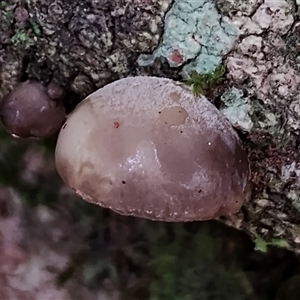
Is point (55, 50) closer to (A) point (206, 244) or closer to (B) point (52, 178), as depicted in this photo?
(B) point (52, 178)

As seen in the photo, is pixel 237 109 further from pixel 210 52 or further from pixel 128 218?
pixel 128 218

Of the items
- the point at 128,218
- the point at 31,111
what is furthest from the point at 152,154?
the point at 128,218

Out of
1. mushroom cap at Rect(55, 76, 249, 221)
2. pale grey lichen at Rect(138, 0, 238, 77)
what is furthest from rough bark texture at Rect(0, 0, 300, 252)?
mushroom cap at Rect(55, 76, 249, 221)

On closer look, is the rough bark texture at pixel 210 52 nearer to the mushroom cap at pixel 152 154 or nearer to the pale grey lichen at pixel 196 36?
the pale grey lichen at pixel 196 36

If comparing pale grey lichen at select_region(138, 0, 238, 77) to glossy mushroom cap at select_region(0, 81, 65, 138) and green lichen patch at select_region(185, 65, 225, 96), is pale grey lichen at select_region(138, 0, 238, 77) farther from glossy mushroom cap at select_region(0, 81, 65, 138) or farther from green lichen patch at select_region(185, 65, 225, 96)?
glossy mushroom cap at select_region(0, 81, 65, 138)

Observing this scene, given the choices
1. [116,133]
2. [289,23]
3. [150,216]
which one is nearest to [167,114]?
[116,133]

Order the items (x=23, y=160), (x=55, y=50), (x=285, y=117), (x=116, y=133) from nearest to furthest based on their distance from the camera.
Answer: (x=116, y=133), (x=285, y=117), (x=55, y=50), (x=23, y=160)

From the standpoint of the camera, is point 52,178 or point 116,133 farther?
point 52,178

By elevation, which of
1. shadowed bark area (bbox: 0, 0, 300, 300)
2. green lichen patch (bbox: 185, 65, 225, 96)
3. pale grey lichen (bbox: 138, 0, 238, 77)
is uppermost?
pale grey lichen (bbox: 138, 0, 238, 77)
